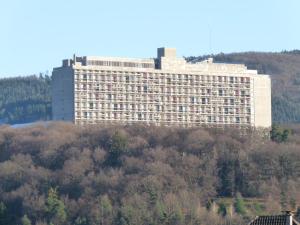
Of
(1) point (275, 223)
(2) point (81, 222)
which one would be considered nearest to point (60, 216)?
(2) point (81, 222)

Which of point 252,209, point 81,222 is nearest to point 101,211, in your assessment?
point 81,222

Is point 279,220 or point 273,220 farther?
point 273,220

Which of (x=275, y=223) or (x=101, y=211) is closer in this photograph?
(x=275, y=223)

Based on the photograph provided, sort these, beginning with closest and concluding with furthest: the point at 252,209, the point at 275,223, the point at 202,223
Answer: the point at 275,223, the point at 202,223, the point at 252,209

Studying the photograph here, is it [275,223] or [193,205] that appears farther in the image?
[193,205]

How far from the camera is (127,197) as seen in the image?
19912 cm

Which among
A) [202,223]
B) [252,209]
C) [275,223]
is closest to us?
[275,223]

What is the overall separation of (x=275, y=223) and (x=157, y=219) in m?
93.3

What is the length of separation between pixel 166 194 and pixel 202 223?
660 inches

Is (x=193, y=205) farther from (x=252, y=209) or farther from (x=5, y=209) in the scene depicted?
(x=5, y=209)

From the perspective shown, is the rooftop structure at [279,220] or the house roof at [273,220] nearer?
the rooftop structure at [279,220]

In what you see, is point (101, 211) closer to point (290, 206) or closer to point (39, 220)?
point (39, 220)

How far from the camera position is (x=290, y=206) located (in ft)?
626

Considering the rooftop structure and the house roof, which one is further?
the house roof
